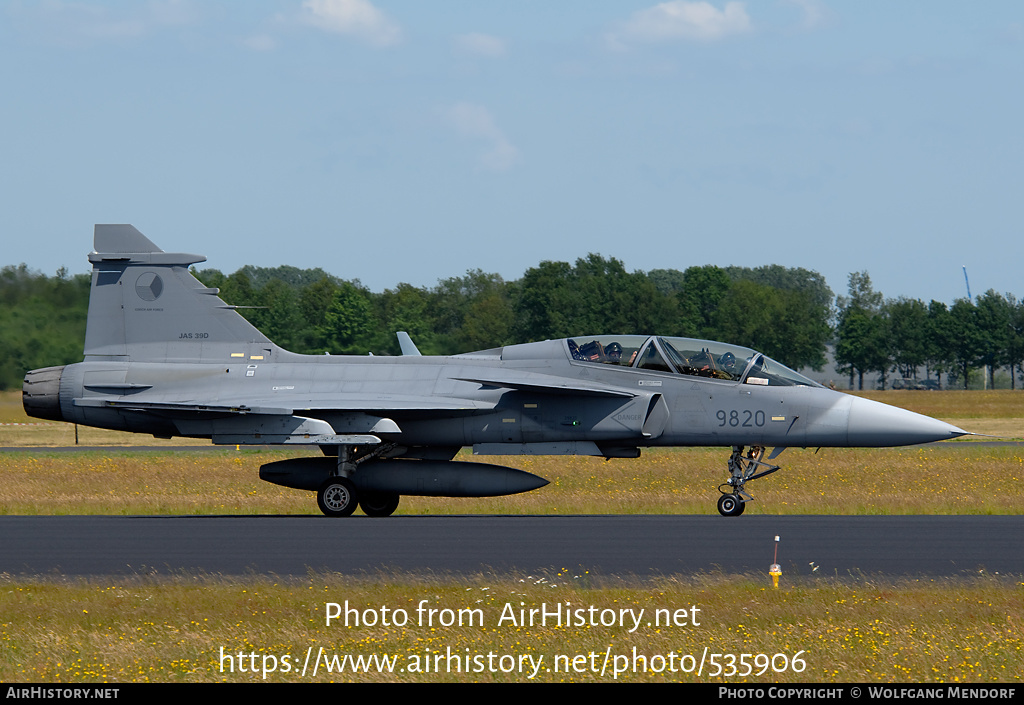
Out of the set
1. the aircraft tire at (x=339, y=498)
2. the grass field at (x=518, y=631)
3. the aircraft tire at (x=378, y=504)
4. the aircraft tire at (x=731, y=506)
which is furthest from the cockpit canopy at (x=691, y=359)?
the grass field at (x=518, y=631)

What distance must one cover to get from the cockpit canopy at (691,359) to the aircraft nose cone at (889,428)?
93cm

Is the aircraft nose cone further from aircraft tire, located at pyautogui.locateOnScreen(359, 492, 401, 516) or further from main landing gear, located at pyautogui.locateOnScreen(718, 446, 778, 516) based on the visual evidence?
aircraft tire, located at pyautogui.locateOnScreen(359, 492, 401, 516)

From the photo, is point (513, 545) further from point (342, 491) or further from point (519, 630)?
point (519, 630)

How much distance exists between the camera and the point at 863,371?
105 m

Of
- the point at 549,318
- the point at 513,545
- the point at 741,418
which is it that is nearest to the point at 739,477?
the point at 741,418

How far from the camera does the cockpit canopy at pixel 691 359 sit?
64.3ft

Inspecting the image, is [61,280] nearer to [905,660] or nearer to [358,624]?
[358,624]

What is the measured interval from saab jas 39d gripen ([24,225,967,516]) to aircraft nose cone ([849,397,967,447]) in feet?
0.07

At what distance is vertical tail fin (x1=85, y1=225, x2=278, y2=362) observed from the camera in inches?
846

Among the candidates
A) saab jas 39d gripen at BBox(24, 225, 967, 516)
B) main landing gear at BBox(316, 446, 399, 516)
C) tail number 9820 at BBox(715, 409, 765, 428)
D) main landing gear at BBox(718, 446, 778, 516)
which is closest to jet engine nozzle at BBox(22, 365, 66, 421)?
saab jas 39d gripen at BBox(24, 225, 967, 516)

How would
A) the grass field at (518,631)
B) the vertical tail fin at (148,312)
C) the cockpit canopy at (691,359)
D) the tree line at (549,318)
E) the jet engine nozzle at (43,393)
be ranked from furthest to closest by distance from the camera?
the tree line at (549,318) < the vertical tail fin at (148,312) < the jet engine nozzle at (43,393) < the cockpit canopy at (691,359) < the grass field at (518,631)

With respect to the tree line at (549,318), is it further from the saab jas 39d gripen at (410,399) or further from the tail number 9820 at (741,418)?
the tail number 9820 at (741,418)

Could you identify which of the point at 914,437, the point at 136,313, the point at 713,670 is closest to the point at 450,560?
the point at 713,670

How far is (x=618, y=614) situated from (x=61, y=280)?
101 feet
